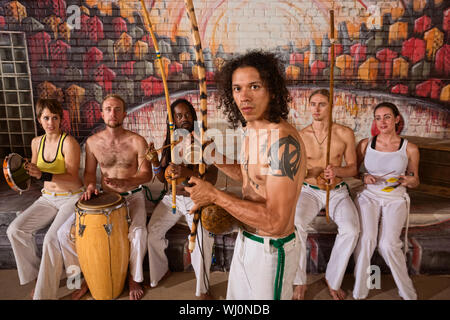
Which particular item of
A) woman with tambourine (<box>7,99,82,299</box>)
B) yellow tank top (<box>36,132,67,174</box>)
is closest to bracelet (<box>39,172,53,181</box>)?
woman with tambourine (<box>7,99,82,299</box>)

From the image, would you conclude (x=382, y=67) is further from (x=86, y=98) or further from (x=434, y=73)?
(x=86, y=98)

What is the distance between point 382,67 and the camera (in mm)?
6051

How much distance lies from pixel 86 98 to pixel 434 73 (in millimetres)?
6845

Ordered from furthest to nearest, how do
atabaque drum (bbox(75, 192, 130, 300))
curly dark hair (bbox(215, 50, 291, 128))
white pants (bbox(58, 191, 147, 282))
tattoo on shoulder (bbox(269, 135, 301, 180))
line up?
white pants (bbox(58, 191, 147, 282)), atabaque drum (bbox(75, 192, 130, 300)), curly dark hair (bbox(215, 50, 291, 128)), tattoo on shoulder (bbox(269, 135, 301, 180))

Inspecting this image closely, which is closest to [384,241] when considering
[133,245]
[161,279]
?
[161,279]

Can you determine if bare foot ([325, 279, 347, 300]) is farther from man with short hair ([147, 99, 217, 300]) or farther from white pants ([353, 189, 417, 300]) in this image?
man with short hair ([147, 99, 217, 300])

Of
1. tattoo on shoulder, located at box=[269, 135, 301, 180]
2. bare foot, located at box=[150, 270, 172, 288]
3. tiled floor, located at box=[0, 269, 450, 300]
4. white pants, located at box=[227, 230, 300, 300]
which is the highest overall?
tattoo on shoulder, located at box=[269, 135, 301, 180]

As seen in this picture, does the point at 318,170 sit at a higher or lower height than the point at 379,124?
lower

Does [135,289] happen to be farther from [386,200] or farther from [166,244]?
[386,200]

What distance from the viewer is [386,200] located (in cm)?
347

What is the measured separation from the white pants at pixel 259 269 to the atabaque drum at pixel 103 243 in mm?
1496

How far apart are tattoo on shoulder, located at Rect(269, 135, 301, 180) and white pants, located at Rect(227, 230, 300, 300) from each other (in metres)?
0.49

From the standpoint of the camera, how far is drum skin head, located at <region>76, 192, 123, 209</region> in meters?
3.05

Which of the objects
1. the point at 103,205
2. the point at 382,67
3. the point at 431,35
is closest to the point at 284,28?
the point at 382,67
